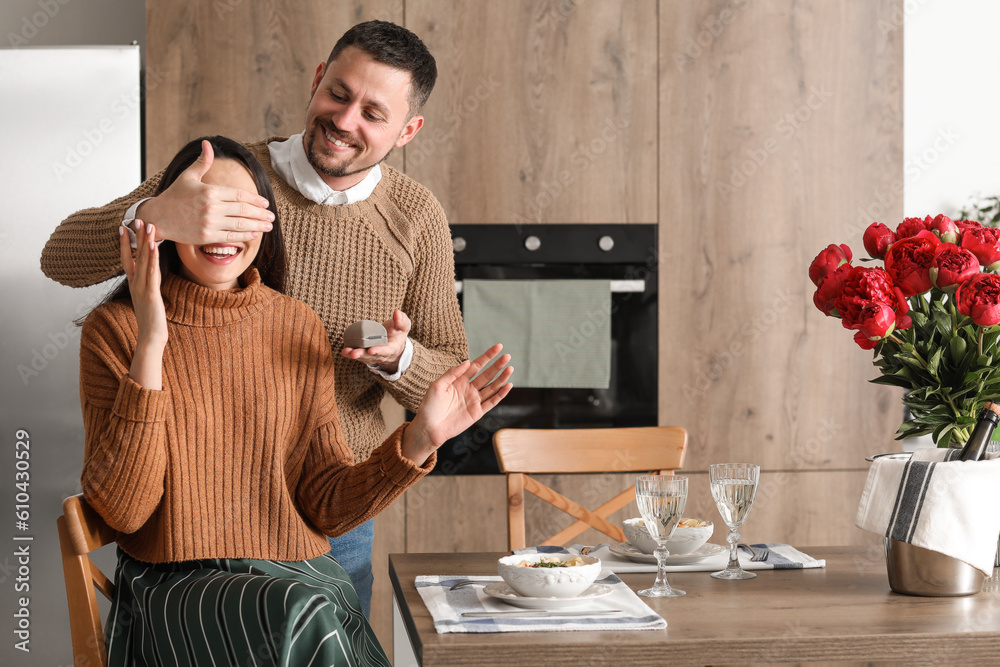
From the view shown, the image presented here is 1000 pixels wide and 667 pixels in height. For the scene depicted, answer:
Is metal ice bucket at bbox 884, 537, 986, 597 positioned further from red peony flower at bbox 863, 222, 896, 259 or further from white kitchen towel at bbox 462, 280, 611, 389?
white kitchen towel at bbox 462, 280, 611, 389

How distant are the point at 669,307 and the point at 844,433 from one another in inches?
24.1

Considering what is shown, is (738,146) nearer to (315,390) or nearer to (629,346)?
(629,346)

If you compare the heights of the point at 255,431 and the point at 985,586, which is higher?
the point at 255,431

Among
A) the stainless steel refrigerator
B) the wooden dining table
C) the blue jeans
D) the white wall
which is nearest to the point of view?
the wooden dining table

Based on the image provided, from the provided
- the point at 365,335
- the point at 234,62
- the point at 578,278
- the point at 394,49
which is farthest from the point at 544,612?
the point at 234,62

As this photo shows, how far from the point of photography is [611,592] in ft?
3.83

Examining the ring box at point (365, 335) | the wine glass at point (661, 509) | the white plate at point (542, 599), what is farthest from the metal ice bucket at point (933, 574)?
the ring box at point (365, 335)

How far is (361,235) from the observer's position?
5.30 ft

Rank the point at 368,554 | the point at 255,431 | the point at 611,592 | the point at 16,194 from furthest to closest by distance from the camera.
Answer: the point at 16,194, the point at 368,554, the point at 255,431, the point at 611,592

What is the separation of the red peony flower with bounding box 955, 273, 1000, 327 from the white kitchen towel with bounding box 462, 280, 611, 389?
52.7 inches

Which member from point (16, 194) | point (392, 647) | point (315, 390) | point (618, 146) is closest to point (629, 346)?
point (618, 146)

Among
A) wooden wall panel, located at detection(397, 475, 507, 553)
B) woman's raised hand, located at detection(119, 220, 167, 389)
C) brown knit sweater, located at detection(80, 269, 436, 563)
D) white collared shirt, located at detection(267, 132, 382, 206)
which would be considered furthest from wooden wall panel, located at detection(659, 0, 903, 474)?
woman's raised hand, located at detection(119, 220, 167, 389)

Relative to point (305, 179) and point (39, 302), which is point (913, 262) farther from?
point (39, 302)

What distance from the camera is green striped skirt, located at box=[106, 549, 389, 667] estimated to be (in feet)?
3.60
